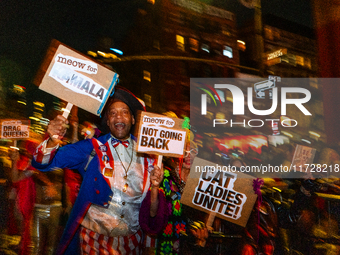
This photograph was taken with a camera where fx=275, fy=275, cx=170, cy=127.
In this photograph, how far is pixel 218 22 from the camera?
1912 cm

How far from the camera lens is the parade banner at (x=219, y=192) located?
322 cm

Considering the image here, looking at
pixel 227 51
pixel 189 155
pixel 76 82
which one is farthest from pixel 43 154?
pixel 227 51

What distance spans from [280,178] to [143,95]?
1645 centimetres

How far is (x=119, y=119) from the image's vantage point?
2.59 m

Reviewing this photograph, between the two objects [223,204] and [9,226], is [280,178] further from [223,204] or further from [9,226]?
[9,226]

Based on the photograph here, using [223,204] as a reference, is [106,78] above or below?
above

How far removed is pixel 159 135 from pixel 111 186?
64 centimetres

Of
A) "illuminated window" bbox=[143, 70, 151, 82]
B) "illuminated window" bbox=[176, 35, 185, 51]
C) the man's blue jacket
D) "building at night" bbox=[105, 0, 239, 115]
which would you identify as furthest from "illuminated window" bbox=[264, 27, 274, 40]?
the man's blue jacket

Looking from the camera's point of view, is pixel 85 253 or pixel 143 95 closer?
pixel 85 253

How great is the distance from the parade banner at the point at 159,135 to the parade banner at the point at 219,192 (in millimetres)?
699

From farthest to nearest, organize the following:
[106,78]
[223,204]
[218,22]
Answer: [218,22] → [223,204] → [106,78]

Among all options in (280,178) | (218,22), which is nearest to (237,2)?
(280,178)

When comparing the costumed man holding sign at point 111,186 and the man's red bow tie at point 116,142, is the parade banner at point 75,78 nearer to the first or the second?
the costumed man holding sign at point 111,186

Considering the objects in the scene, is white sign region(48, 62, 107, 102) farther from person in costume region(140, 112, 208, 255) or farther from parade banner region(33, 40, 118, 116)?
person in costume region(140, 112, 208, 255)
